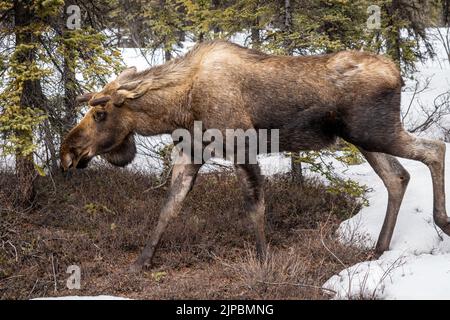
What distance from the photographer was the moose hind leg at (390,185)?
6.95 m

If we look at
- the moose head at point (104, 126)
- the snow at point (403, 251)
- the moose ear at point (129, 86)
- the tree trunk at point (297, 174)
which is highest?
the moose ear at point (129, 86)

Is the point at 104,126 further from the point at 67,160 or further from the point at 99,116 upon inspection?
the point at 67,160

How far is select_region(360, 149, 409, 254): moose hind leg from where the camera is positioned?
22.8ft

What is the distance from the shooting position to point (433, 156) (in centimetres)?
654

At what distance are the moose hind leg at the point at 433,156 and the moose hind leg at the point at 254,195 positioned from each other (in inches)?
59.4

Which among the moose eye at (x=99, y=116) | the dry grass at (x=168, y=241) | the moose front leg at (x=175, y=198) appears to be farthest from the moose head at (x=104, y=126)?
the dry grass at (x=168, y=241)

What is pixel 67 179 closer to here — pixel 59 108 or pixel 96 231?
pixel 59 108

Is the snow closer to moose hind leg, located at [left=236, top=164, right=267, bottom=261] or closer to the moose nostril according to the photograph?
moose hind leg, located at [left=236, top=164, right=267, bottom=261]

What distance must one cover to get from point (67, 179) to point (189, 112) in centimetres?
376

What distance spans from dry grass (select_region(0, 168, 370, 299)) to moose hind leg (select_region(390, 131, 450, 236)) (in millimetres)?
997

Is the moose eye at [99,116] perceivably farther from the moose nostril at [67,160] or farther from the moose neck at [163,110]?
the moose nostril at [67,160]

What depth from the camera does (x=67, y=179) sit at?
9.45 metres

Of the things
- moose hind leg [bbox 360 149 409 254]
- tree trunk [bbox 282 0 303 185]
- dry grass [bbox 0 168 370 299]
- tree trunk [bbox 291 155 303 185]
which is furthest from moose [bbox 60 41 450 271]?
tree trunk [bbox 291 155 303 185]

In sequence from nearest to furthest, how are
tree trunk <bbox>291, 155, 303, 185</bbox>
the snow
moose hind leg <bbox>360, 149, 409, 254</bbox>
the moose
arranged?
the snow → the moose → moose hind leg <bbox>360, 149, 409, 254</bbox> → tree trunk <bbox>291, 155, 303, 185</bbox>
